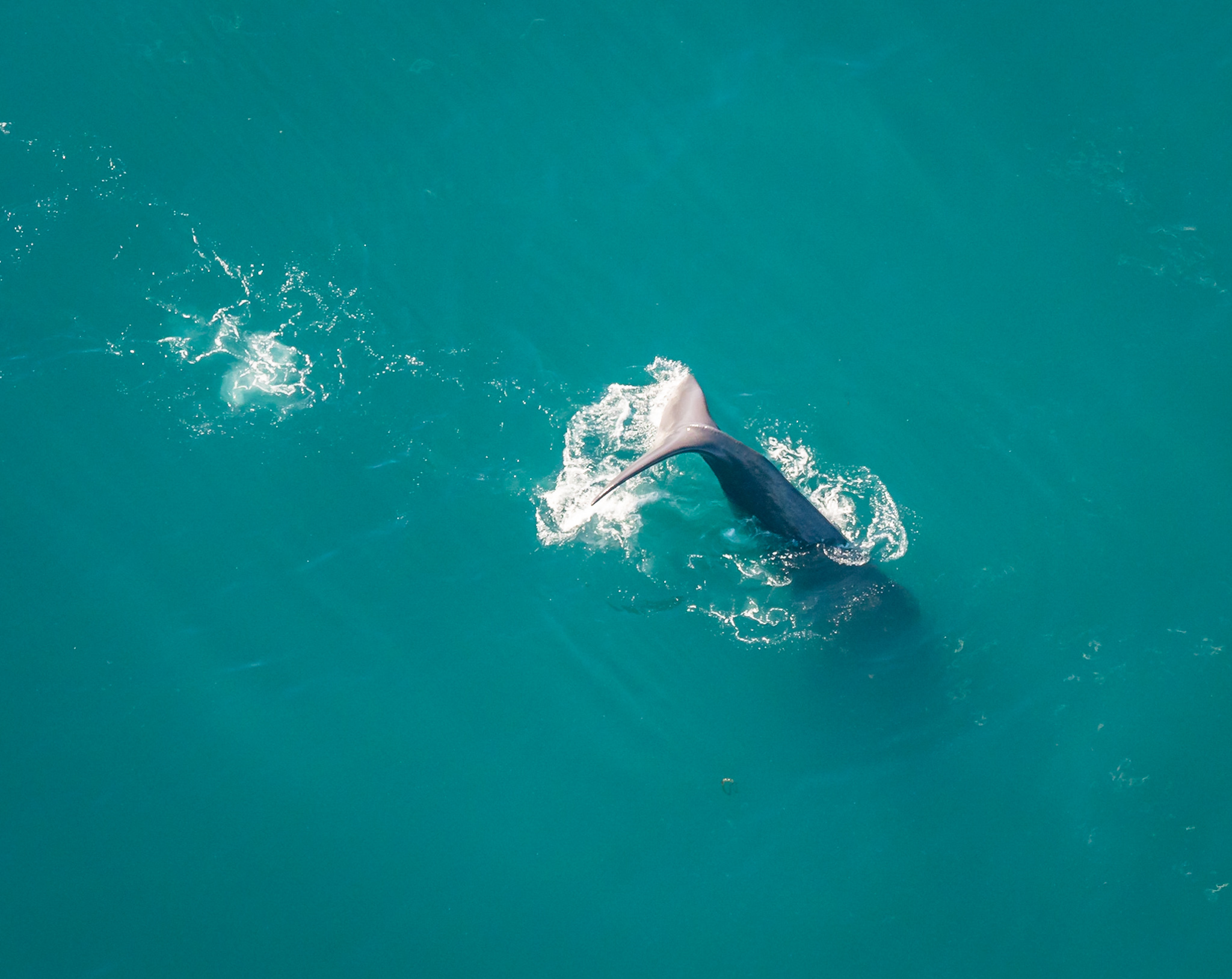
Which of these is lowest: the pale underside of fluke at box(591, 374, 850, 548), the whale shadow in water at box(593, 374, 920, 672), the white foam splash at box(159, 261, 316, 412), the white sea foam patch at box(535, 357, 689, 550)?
the whale shadow in water at box(593, 374, 920, 672)

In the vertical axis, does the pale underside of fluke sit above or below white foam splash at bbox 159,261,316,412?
below

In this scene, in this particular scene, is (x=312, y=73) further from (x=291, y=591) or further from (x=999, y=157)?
(x=999, y=157)

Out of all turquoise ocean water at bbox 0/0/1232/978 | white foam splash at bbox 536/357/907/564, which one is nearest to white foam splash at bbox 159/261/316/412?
turquoise ocean water at bbox 0/0/1232/978

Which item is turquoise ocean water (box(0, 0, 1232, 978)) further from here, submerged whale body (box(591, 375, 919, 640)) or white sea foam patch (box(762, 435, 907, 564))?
submerged whale body (box(591, 375, 919, 640))

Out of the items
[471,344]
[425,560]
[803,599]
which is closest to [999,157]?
[803,599]

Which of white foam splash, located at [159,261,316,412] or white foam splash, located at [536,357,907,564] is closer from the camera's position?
white foam splash, located at [536,357,907,564]

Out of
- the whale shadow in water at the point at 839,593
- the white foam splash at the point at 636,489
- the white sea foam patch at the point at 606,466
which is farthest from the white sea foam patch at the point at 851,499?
the white sea foam patch at the point at 606,466

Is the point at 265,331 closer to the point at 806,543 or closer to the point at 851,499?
the point at 806,543
